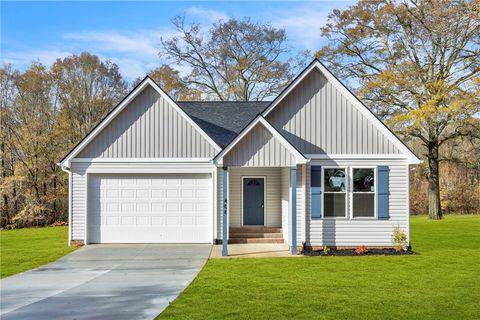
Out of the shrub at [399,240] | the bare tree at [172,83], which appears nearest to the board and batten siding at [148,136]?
the shrub at [399,240]

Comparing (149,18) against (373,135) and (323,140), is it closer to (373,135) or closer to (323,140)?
(323,140)

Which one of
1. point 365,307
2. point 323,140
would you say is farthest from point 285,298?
point 323,140

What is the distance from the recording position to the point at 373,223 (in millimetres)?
14406

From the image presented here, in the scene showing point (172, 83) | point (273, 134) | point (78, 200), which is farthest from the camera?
point (172, 83)

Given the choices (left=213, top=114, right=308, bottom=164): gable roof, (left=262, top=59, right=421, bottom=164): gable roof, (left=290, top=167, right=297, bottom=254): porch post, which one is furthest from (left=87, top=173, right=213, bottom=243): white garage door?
(left=262, top=59, right=421, bottom=164): gable roof

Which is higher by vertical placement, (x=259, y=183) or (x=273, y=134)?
(x=273, y=134)

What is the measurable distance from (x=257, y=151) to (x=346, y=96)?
3728 mm

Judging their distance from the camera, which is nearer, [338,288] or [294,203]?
[338,288]

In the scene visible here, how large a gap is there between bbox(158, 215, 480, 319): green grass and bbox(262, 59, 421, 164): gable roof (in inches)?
148

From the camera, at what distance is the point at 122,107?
15859mm

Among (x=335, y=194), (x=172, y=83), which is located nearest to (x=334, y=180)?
(x=335, y=194)

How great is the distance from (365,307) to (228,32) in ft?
99.5

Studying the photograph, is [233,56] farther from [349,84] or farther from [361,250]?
[361,250]

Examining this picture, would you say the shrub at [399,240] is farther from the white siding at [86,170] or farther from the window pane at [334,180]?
the white siding at [86,170]
